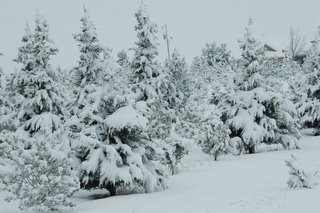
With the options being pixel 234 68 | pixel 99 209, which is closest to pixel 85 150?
pixel 99 209

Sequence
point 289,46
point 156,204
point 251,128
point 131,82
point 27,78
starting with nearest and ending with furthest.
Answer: point 156,204, point 27,78, point 251,128, point 131,82, point 289,46

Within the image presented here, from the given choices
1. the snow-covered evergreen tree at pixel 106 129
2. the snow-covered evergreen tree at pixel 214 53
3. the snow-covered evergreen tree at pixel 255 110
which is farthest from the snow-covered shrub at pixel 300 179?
the snow-covered evergreen tree at pixel 214 53

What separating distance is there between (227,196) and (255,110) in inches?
620

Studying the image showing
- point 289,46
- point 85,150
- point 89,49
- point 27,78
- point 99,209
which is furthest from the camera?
point 289,46

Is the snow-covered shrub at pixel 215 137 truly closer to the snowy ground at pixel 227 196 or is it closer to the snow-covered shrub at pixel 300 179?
the snowy ground at pixel 227 196

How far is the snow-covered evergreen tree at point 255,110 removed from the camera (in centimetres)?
2631

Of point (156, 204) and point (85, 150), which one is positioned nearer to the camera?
point (156, 204)

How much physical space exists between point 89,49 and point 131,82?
10904 millimetres

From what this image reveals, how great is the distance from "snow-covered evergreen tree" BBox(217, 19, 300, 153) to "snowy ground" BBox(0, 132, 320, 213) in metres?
5.21

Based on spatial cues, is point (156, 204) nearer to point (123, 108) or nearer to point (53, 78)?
point (123, 108)

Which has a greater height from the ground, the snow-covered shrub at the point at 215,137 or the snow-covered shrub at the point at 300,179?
the snow-covered shrub at the point at 215,137

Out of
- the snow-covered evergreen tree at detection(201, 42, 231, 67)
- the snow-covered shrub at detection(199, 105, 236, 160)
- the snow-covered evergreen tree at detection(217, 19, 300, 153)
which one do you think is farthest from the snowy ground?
the snow-covered evergreen tree at detection(201, 42, 231, 67)

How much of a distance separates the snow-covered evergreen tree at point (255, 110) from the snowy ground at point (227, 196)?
5.21 meters

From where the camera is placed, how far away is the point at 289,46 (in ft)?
344
